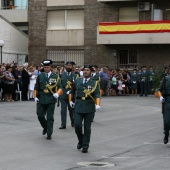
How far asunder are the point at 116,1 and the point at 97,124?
21.6m

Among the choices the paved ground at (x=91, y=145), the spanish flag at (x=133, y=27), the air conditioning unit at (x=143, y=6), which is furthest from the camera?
the air conditioning unit at (x=143, y=6)

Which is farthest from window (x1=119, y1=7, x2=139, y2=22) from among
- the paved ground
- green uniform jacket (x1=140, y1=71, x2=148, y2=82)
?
the paved ground

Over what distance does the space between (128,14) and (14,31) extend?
8.93 meters

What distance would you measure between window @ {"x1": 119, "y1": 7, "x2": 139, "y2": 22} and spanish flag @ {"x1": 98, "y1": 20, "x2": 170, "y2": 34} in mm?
1459

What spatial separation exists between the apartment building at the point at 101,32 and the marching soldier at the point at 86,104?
24107 mm

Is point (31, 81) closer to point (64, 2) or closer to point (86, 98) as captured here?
point (64, 2)

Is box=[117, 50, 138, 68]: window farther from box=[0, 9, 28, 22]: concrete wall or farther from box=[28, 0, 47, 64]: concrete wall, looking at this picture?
box=[0, 9, 28, 22]: concrete wall

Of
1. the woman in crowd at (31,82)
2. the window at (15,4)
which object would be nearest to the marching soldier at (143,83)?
the woman in crowd at (31,82)

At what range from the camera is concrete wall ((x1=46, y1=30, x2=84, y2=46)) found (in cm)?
3859

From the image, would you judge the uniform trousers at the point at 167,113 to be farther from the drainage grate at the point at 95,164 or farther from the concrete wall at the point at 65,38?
the concrete wall at the point at 65,38

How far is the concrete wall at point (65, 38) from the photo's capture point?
38.6m

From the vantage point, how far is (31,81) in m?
27.1

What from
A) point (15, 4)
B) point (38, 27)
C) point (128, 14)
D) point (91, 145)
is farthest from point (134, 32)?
point (91, 145)

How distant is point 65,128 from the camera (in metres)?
15.4
